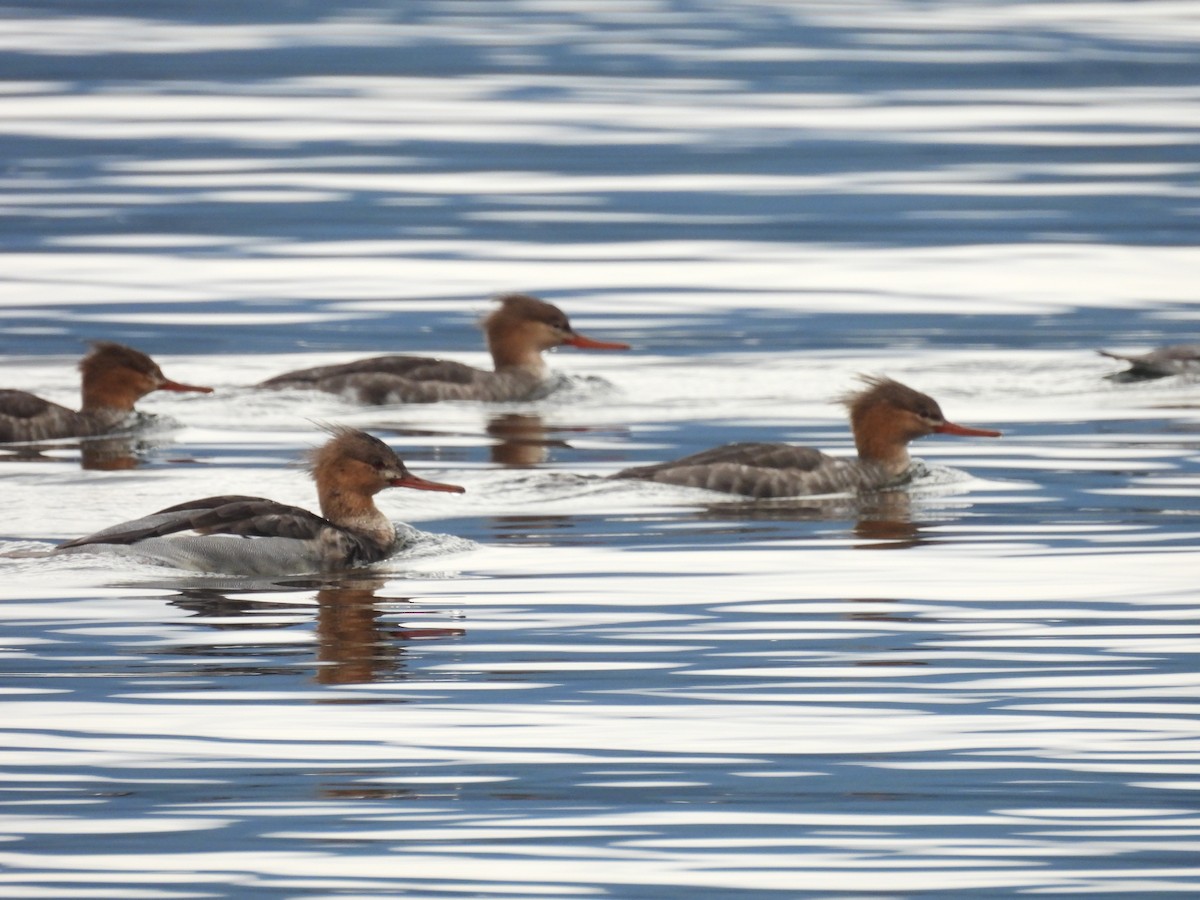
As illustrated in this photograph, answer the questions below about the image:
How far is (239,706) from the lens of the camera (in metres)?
7.94

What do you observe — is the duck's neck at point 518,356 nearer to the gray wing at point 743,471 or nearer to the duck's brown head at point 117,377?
the duck's brown head at point 117,377

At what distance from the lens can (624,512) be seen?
12.1m

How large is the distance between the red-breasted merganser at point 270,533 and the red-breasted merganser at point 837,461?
1619 millimetres

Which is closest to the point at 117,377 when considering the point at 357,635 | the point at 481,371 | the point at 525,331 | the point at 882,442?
the point at 481,371

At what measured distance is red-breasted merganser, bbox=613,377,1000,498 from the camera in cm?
1266

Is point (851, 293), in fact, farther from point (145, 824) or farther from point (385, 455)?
point (145, 824)

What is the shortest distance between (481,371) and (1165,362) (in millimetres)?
4239

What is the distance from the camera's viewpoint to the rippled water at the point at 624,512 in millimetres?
6816

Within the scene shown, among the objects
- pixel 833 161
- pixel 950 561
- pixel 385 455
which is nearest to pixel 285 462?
pixel 385 455

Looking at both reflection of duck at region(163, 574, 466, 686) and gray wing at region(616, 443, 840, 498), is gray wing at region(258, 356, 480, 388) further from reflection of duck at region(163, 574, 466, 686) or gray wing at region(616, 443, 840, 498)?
reflection of duck at region(163, 574, 466, 686)

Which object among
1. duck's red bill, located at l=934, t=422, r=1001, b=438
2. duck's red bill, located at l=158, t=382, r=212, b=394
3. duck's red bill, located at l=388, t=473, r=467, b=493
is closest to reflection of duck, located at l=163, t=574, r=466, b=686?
duck's red bill, located at l=388, t=473, r=467, b=493

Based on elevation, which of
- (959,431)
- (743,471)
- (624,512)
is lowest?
(624,512)

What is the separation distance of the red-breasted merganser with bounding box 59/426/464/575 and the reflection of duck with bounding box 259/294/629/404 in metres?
4.37

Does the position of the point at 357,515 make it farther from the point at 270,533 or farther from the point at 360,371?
the point at 360,371
